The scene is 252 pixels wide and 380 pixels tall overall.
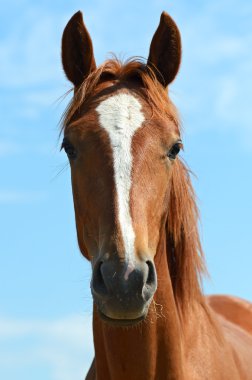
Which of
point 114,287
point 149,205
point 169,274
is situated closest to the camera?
point 114,287

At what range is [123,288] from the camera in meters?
4.44

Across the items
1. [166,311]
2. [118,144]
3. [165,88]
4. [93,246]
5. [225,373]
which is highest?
[165,88]

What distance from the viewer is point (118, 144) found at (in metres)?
5.11

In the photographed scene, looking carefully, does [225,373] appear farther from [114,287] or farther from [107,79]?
[107,79]

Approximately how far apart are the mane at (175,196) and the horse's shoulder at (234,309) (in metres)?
2.08

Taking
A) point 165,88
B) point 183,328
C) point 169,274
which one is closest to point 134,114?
point 165,88

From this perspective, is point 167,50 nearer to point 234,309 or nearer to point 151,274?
point 151,274

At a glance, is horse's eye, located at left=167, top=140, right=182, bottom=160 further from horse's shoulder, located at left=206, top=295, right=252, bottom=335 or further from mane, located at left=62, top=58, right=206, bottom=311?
horse's shoulder, located at left=206, top=295, right=252, bottom=335

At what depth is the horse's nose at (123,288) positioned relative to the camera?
175 inches

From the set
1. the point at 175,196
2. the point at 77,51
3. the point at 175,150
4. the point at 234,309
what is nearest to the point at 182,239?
the point at 175,196

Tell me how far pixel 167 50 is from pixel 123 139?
1.22 m

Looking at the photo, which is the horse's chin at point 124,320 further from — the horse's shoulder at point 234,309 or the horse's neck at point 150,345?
the horse's shoulder at point 234,309

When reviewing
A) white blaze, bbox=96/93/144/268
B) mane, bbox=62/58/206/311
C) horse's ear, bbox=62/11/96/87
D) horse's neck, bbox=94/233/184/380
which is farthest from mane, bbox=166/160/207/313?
horse's ear, bbox=62/11/96/87

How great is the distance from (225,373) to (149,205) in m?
1.46
